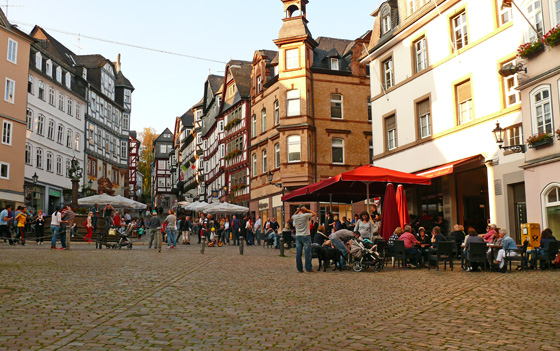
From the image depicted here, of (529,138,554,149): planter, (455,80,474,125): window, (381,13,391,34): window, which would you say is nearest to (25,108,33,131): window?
(381,13,391,34): window

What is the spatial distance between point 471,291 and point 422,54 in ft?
59.1

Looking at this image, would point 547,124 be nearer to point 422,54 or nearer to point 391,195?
point 391,195

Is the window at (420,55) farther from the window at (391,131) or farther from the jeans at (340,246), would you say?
the jeans at (340,246)

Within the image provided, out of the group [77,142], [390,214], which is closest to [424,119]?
[390,214]

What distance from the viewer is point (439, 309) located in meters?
8.94

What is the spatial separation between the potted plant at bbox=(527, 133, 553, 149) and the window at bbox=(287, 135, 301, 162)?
25.2 metres

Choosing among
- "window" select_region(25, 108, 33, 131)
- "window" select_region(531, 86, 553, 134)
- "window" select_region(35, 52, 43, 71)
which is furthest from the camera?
"window" select_region(35, 52, 43, 71)

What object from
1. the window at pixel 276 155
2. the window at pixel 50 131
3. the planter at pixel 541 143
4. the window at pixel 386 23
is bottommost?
the planter at pixel 541 143

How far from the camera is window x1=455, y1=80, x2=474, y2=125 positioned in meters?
23.7

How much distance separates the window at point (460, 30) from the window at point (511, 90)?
3.01m

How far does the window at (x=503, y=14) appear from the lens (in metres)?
21.8

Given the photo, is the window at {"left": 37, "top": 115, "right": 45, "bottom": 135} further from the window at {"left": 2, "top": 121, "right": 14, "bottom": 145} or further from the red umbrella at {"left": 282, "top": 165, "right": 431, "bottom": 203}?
the red umbrella at {"left": 282, "top": 165, "right": 431, "bottom": 203}

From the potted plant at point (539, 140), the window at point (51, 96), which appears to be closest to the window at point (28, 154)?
the window at point (51, 96)

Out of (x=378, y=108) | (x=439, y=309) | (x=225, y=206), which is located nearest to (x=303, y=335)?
(x=439, y=309)
